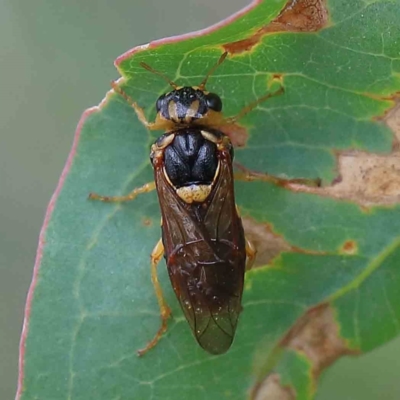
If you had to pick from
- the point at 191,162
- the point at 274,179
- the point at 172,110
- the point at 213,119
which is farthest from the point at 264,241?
the point at 172,110

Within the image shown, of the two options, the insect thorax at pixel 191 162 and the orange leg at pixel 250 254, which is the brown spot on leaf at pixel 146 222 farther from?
the orange leg at pixel 250 254

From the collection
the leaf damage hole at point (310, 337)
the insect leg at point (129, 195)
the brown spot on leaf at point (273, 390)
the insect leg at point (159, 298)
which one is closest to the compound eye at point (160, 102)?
the insect leg at point (129, 195)

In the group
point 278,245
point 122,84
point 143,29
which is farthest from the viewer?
point 143,29

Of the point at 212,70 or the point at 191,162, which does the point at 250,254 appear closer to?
the point at 191,162

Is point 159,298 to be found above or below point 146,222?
below

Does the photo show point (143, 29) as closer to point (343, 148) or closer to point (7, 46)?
point (7, 46)

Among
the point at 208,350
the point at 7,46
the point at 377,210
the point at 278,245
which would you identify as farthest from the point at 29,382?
the point at 7,46
